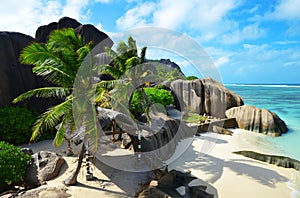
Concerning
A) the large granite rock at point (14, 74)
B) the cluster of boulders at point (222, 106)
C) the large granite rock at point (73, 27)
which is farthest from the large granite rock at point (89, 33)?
the cluster of boulders at point (222, 106)

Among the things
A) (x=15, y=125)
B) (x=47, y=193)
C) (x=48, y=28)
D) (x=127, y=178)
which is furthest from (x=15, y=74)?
(x=127, y=178)

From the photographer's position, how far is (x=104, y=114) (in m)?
7.54

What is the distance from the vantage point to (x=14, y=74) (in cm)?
1377

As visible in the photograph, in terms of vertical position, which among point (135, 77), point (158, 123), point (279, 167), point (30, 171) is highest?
point (135, 77)

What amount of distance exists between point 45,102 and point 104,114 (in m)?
8.86

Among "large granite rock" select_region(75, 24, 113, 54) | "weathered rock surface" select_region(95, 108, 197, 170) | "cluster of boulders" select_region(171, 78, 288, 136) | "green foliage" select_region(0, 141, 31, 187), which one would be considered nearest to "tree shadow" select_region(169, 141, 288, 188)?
"weathered rock surface" select_region(95, 108, 197, 170)

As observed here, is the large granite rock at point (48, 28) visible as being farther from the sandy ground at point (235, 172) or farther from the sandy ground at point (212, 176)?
the sandy ground at point (235, 172)

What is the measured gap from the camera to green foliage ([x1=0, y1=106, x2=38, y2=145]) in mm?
11430

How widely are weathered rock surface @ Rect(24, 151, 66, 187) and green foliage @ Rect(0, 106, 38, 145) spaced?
153 inches

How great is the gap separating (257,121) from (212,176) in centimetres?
997

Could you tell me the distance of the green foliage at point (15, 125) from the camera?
11.4 metres

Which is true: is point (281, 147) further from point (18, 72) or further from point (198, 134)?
point (18, 72)

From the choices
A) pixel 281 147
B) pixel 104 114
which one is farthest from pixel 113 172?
pixel 281 147

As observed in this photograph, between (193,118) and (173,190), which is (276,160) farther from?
(193,118)
